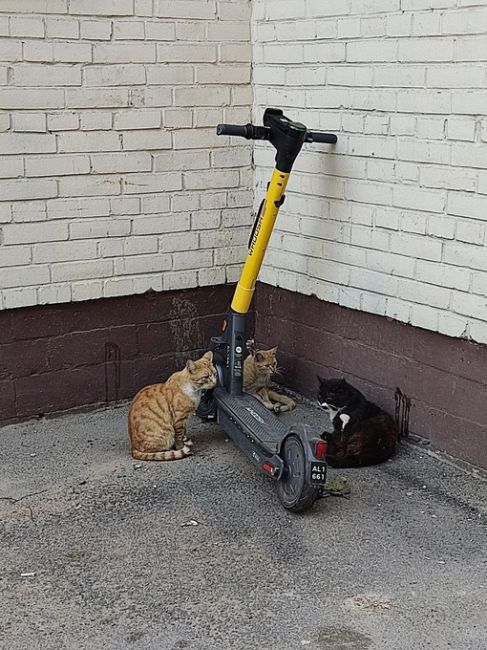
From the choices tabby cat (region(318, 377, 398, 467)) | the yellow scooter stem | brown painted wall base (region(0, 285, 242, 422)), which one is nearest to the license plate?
tabby cat (region(318, 377, 398, 467))

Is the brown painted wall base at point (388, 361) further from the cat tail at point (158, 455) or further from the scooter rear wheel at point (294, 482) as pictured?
the cat tail at point (158, 455)

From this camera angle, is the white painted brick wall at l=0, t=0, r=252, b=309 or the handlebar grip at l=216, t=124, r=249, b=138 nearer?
the handlebar grip at l=216, t=124, r=249, b=138

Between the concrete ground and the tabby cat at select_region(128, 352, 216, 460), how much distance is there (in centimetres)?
10

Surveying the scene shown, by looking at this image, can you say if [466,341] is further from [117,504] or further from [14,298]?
[14,298]

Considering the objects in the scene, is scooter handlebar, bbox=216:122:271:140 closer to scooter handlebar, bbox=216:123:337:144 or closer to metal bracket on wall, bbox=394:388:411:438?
scooter handlebar, bbox=216:123:337:144

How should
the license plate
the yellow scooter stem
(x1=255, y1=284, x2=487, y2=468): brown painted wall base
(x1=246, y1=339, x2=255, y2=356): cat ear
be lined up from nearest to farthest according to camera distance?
the license plate, (x1=255, y1=284, x2=487, y2=468): brown painted wall base, the yellow scooter stem, (x1=246, y1=339, x2=255, y2=356): cat ear

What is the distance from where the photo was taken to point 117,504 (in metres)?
4.59

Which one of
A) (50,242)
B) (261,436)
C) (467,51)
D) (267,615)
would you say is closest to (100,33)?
(50,242)

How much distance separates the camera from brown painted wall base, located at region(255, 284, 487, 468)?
15.9 ft

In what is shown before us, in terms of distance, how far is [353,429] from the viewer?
4.98 m

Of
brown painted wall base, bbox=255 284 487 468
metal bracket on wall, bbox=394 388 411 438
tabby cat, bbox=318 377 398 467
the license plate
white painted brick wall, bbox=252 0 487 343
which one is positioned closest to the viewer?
the license plate

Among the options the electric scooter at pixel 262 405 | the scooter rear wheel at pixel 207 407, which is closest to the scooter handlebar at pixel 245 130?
the electric scooter at pixel 262 405

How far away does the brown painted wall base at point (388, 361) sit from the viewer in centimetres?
483

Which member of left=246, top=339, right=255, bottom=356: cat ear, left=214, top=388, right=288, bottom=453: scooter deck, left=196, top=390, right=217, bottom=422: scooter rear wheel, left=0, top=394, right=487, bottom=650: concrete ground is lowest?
left=0, top=394, right=487, bottom=650: concrete ground
